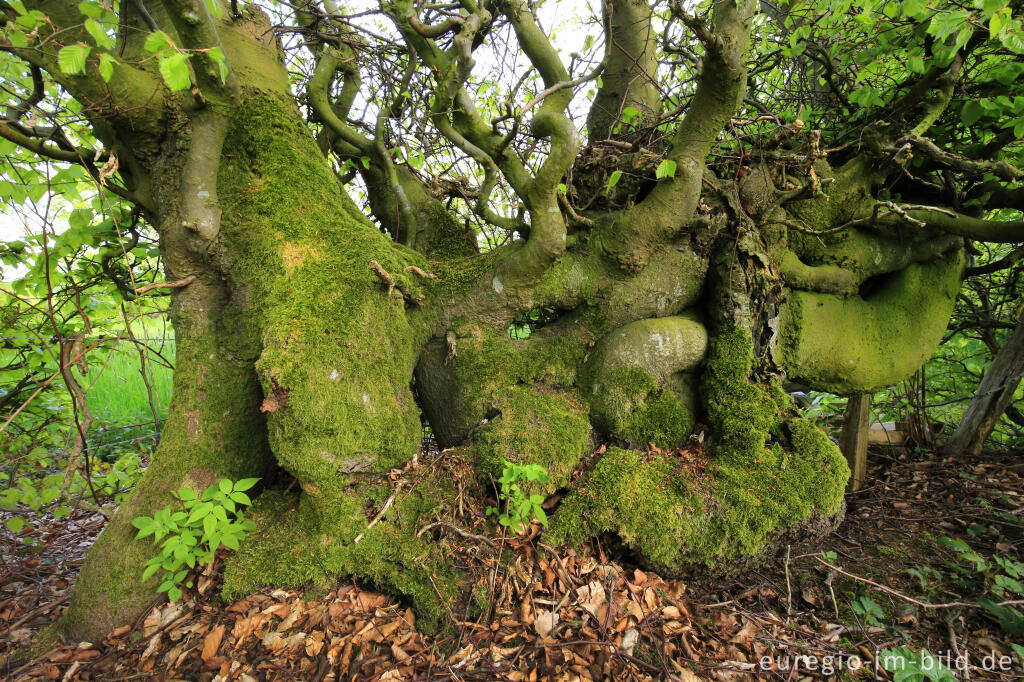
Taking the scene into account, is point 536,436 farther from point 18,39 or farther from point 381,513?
point 18,39

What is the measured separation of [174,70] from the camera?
5.94 ft

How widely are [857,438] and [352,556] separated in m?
4.29

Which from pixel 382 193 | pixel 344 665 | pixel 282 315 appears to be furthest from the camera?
pixel 382 193

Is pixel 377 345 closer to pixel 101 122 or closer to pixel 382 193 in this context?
pixel 382 193

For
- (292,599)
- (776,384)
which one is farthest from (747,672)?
(292,599)

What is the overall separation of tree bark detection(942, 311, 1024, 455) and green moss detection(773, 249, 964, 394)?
0.91 metres

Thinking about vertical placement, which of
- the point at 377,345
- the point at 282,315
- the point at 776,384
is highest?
the point at 282,315

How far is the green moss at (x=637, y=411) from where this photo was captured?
3.02 m

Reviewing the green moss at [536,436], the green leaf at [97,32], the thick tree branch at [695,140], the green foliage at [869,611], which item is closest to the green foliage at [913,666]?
the green foliage at [869,611]

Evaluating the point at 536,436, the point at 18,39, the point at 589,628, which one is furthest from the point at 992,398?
the point at 18,39

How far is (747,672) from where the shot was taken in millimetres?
2090

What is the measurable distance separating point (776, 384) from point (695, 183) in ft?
4.81

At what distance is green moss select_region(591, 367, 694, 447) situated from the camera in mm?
3023

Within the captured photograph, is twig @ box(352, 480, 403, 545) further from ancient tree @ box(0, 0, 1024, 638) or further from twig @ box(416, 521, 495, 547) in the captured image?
twig @ box(416, 521, 495, 547)
